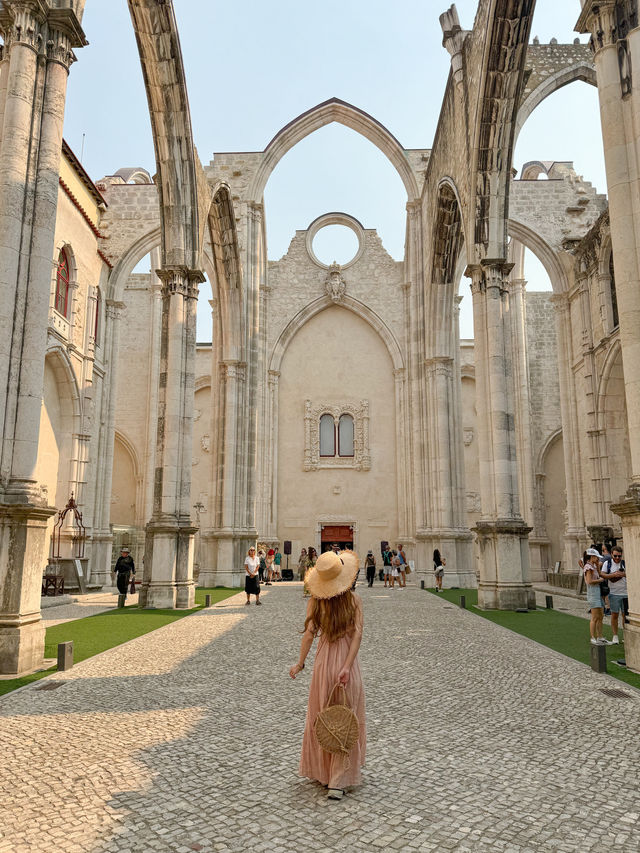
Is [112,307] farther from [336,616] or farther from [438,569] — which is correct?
[336,616]

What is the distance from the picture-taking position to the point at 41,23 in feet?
23.3

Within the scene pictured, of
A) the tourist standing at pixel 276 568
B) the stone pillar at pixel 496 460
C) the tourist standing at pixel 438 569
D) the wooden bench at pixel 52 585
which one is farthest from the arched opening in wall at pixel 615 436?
the wooden bench at pixel 52 585

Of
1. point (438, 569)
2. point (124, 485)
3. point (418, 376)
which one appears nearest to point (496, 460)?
point (438, 569)

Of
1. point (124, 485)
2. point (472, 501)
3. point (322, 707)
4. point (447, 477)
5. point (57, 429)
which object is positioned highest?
point (57, 429)

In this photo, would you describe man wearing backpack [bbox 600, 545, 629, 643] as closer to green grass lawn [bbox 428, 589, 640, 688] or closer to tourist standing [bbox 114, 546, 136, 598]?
green grass lawn [bbox 428, 589, 640, 688]

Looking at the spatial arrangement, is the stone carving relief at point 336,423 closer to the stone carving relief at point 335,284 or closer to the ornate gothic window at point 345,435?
the ornate gothic window at point 345,435

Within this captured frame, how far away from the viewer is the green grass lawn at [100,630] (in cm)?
722

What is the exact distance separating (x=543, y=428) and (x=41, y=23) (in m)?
23.5

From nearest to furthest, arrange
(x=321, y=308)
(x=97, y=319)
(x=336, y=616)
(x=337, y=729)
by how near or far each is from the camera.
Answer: (x=337, y=729) < (x=336, y=616) < (x=97, y=319) < (x=321, y=308)

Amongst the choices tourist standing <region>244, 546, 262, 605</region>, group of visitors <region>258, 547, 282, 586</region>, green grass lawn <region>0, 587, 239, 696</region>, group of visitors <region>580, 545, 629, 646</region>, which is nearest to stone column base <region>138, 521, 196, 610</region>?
green grass lawn <region>0, 587, 239, 696</region>

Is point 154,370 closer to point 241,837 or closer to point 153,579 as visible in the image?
point 153,579

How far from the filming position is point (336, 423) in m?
28.8

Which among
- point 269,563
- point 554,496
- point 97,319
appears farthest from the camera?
point 554,496

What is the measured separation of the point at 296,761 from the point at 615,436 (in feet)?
54.2
